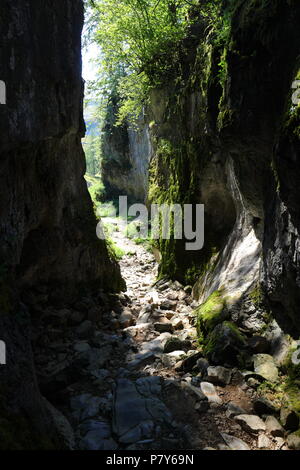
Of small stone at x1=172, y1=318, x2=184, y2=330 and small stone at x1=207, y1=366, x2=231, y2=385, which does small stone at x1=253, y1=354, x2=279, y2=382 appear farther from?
small stone at x1=172, y1=318, x2=184, y2=330

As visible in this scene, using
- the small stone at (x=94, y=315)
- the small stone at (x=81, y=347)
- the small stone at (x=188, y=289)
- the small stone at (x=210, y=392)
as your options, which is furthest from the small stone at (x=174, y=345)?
the small stone at (x=188, y=289)

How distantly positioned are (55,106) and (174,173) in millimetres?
6168

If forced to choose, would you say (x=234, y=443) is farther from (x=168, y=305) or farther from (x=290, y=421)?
(x=168, y=305)

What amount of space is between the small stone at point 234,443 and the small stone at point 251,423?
0.67 ft

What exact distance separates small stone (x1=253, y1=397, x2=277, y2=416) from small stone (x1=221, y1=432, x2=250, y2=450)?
490mm

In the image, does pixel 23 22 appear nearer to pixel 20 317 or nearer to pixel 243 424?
pixel 20 317

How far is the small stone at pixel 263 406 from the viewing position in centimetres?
353

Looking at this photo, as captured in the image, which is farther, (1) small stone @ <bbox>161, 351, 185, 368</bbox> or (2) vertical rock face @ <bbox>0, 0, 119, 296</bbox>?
(1) small stone @ <bbox>161, 351, 185, 368</bbox>

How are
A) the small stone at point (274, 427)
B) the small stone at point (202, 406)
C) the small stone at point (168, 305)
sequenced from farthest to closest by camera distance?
the small stone at point (168, 305) < the small stone at point (202, 406) < the small stone at point (274, 427)

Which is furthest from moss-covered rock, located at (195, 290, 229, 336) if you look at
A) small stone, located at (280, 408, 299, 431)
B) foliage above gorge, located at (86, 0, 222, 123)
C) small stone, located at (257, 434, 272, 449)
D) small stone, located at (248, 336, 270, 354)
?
foliage above gorge, located at (86, 0, 222, 123)

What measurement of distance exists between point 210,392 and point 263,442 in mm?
914

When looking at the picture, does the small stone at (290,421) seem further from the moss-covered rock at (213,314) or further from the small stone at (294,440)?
the moss-covered rock at (213,314)

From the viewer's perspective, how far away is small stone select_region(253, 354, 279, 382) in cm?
402

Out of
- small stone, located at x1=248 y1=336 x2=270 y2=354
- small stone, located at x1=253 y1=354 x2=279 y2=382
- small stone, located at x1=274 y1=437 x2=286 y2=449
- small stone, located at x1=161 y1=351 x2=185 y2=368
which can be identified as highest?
small stone, located at x1=248 y1=336 x2=270 y2=354
